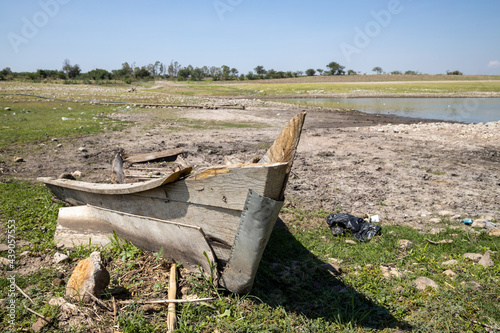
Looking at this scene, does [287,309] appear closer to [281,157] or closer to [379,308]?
[379,308]

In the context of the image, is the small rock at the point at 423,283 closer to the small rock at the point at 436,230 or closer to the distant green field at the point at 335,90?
the small rock at the point at 436,230

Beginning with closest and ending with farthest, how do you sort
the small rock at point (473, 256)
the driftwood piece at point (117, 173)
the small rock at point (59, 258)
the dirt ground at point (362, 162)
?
the small rock at point (59, 258)
the small rock at point (473, 256)
the driftwood piece at point (117, 173)
the dirt ground at point (362, 162)

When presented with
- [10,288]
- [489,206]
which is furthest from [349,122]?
[10,288]

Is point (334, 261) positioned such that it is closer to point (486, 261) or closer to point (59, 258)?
point (486, 261)

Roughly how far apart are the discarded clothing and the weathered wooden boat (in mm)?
1848

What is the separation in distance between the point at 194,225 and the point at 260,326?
1.10m

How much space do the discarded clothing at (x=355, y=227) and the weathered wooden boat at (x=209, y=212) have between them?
6.06 ft

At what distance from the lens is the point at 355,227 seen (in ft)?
14.9

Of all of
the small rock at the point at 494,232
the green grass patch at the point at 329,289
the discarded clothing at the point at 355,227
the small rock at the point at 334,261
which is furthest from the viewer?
the discarded clothing at the point at 355,227

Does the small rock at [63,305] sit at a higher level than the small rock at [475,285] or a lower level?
lower

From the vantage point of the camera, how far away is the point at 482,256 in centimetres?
375

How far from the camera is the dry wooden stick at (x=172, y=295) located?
268 cm

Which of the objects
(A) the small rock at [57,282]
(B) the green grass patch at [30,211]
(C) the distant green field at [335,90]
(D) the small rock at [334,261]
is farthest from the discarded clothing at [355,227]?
(C) the distant green field at [335,90]

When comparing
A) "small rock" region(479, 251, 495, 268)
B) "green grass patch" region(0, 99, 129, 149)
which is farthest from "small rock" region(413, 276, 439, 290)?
"green grass patch" region(0, 99, 129, 149)
